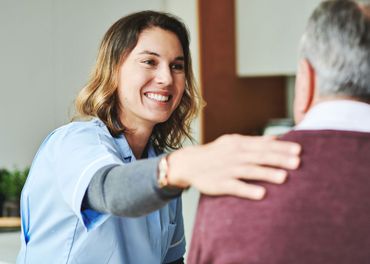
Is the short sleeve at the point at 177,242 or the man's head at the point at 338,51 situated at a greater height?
the man's head at the point at 338,51

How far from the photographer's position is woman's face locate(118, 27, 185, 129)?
158 cm

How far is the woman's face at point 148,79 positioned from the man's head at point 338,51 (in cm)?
66

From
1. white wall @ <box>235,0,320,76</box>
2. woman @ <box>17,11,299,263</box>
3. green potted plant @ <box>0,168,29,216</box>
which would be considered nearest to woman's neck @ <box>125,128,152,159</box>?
woman @ <box>17,11,299,263</box>

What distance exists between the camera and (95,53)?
13.3 ft

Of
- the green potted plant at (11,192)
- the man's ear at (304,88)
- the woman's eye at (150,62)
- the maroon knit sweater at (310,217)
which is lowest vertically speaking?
the green potted plant at (11,192)

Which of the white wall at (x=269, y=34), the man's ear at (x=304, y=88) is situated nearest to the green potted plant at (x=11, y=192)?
the white wall at (x=269, y=34)

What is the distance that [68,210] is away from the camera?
1456mm

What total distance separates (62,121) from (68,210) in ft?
8.52

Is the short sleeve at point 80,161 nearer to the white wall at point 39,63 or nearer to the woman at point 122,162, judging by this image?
the woman at point 122,162

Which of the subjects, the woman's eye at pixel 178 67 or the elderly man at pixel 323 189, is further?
the woman's eye at pixel 178 67

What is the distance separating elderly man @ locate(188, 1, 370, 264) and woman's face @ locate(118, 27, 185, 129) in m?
0.66

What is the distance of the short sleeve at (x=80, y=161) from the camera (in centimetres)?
114

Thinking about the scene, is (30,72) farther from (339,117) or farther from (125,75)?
(339,117)

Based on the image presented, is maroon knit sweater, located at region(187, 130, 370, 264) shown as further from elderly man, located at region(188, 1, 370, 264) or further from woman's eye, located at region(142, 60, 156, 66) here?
woman's eye, located at region(142, 60, 156, 66)
